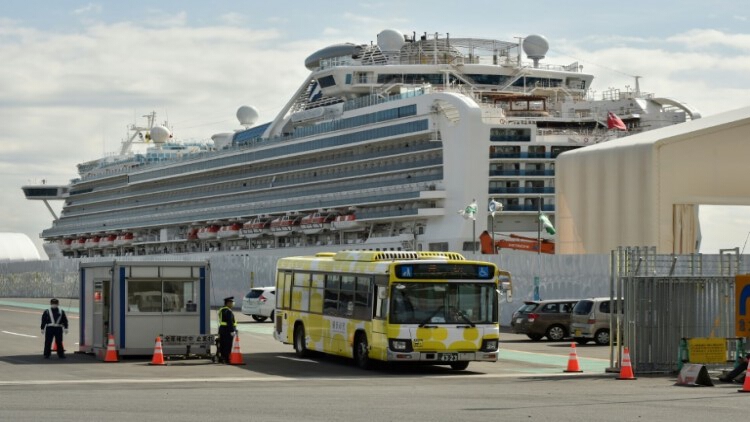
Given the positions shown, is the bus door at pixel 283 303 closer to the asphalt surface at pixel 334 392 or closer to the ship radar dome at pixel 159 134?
the asphalt surface at pixel 334 392

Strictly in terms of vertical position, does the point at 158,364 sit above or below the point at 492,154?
below

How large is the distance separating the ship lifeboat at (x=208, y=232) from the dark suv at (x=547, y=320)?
57348mm

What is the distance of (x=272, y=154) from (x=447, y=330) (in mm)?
62858

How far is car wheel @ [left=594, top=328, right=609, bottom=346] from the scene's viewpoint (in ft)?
113

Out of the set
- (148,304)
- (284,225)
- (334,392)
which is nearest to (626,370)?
(334,392)

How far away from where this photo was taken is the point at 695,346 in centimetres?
2361

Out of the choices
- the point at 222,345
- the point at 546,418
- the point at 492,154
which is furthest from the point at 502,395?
the point at 492,154

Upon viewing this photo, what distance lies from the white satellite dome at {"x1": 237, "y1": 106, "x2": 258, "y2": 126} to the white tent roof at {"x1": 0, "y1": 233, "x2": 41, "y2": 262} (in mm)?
26776

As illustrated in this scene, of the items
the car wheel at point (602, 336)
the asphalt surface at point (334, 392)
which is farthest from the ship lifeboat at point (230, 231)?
the asphalt surface at point (334, 392)

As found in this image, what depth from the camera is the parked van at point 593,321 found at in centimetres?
3431

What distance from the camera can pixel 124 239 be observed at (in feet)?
345

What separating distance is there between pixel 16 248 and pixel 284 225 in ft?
142

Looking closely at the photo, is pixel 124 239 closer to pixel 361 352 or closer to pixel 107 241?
pixel 107 241

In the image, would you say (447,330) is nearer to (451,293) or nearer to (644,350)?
(451,293)
